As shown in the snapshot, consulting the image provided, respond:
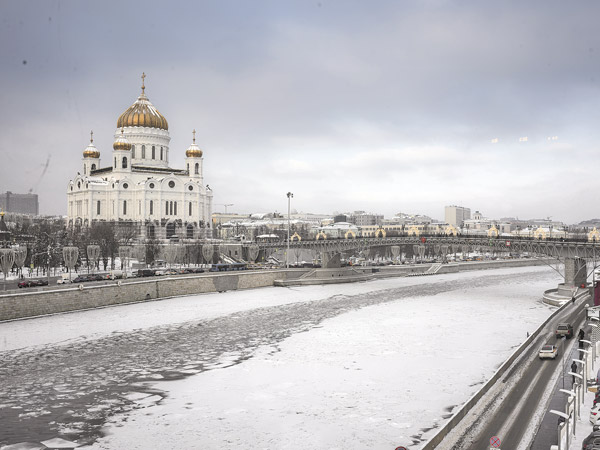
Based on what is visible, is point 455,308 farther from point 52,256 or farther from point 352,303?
point 52,256

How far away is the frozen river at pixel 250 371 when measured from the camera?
12883mm

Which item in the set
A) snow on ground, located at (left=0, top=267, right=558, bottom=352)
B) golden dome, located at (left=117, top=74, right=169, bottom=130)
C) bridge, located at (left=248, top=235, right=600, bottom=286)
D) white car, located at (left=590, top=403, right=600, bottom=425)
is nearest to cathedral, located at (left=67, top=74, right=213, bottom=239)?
golden dome, located at (left=117, top=74, right=169, bottom=130)

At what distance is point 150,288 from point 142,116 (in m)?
45.6

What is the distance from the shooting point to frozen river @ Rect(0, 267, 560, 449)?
12.9 metres

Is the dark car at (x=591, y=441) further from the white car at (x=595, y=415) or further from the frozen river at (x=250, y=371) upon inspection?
the frozen river at (x=250, y=371)

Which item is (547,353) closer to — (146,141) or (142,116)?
(146,141)

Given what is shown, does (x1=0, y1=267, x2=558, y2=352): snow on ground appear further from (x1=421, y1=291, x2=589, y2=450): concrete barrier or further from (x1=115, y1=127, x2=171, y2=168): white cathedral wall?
(x1=115, y1=127, x2=171, y2=168): white cathedral wall

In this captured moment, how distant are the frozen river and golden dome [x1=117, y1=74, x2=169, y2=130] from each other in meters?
47.0

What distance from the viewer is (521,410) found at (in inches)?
526

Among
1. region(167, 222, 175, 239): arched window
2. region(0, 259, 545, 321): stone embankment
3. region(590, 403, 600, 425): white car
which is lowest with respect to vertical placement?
region(590, 403, 600, 425): white car

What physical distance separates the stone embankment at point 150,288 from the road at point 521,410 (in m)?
22.1

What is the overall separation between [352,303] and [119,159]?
152 ft

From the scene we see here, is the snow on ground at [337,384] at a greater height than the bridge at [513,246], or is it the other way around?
the bridge at [513,246]

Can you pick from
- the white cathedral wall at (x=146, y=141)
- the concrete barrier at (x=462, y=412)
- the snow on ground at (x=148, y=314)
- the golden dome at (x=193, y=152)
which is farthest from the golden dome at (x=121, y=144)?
the concrete barrier at (x=462, y=412)
